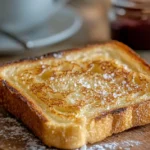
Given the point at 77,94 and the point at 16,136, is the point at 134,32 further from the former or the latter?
the point at 16,136

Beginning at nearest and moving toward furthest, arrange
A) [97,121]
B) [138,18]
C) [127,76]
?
[97,121] → [127,76] → [138,18]

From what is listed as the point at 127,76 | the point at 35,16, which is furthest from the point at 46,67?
the point at 35,16

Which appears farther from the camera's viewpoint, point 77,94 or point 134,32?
point 134,32

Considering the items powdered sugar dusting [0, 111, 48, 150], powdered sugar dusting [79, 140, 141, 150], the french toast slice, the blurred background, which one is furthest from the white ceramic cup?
powdered sugar dusting [79, 140, 141, 150]

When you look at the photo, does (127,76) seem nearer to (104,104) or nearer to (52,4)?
(104,104)

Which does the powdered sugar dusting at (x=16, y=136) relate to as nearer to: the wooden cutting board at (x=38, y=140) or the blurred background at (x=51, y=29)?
the wooden cutting board at (x=38, y=140)

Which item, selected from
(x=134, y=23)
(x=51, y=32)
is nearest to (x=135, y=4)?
(x=134, y=23)
